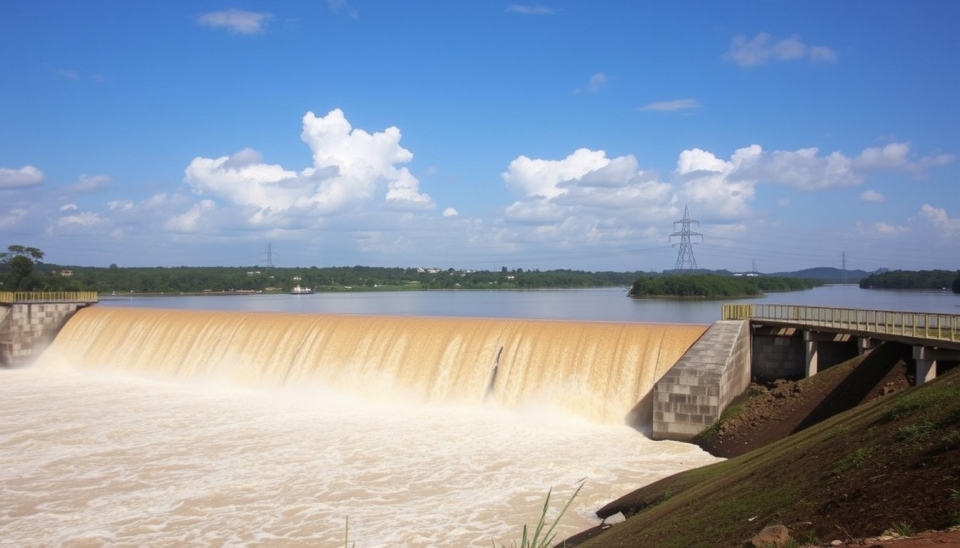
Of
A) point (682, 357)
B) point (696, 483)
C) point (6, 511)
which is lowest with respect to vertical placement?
point (6, 511)

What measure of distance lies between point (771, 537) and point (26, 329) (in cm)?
4160

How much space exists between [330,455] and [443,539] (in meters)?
7.06

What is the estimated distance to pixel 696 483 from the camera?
1273 centimetres

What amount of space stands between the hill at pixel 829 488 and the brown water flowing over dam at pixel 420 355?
29.0 ft

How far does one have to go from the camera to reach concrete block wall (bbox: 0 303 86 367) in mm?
38406

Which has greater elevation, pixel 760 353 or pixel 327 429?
pixel 760 353

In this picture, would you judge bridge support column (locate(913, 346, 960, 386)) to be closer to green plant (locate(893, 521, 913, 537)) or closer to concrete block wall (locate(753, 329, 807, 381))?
concrete block wall (locate(753, 329, 807, 381))

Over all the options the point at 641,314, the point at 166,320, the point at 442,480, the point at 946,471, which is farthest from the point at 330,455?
the point at 641,314

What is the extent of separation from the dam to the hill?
2538mm

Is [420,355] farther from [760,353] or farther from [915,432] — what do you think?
[915,432]

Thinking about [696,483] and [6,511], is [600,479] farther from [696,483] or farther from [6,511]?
[6,511]

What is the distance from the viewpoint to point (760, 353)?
23.5 m

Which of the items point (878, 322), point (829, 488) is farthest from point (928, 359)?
point (829, 488)

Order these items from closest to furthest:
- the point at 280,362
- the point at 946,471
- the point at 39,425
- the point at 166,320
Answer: the point at 946,471 → the point at 39,425 → the point at 280,362 → the point at 166,320
